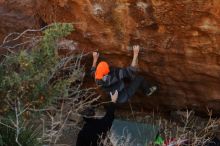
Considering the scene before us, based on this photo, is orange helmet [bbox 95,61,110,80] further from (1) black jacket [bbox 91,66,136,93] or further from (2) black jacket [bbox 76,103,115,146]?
(2) black jacket [bbox 76,103,115,146]

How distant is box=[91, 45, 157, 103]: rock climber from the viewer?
18.1 feet

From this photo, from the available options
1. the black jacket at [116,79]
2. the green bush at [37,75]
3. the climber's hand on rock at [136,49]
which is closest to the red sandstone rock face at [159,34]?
the climber's hand on rock at [136,49]

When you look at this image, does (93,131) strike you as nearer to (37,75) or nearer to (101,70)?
(101,70)

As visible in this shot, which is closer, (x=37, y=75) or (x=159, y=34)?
(x=37, y=75)

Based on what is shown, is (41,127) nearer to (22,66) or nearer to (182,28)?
(22,66)

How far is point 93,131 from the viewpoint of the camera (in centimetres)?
584

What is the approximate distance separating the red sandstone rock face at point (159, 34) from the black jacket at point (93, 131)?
636 mm

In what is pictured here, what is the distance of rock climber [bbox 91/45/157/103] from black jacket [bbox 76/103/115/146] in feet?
1.18

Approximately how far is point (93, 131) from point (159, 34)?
1263mm

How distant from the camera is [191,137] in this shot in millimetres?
5910

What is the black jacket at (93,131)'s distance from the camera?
19.2ft

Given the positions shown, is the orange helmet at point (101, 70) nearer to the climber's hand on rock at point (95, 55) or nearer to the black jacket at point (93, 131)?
the climber's hand on rock at point (95, 55)

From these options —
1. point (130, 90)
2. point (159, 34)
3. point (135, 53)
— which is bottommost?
point (130, 90)

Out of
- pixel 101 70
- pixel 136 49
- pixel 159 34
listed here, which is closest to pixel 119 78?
pixel 101 70
